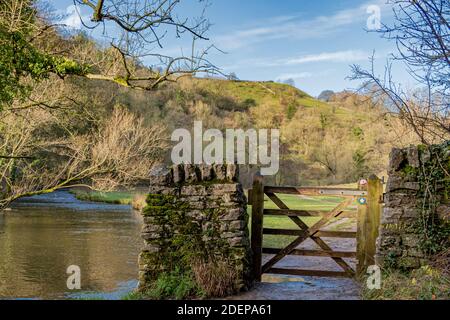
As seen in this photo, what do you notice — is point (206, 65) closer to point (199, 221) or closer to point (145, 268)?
point (199, 221)

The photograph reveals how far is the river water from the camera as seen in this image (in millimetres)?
10180

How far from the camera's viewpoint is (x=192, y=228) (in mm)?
7027

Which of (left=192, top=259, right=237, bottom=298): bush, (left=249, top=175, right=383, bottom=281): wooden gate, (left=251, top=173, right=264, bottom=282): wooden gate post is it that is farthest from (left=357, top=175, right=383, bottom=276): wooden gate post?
(left=192, top=259, right=237, bottom=298): bush

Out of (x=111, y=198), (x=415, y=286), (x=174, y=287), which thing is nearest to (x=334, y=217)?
(x=415, y=286)

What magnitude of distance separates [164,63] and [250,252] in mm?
3978

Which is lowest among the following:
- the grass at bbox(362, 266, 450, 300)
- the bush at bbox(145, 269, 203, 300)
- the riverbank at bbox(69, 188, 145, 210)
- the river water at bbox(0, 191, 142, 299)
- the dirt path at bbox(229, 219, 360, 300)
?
the river water at bbox(0, 191, 142, 299)

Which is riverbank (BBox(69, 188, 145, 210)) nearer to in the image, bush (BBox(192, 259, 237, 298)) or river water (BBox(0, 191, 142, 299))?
river water (BBox(0, 191, 142, 299))

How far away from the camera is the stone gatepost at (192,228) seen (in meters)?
6.99

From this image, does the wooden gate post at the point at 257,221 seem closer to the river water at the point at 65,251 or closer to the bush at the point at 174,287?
the bush at the point at 174,287

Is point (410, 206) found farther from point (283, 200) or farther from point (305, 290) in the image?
point (283, 200)

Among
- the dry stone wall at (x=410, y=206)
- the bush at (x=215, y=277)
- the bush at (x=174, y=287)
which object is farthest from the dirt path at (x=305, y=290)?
the dry stone wall at (x=410, y=206)

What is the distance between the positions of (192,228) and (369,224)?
114 inches

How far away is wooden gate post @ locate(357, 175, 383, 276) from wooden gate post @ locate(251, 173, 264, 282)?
1593 millimetres
